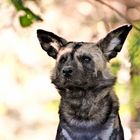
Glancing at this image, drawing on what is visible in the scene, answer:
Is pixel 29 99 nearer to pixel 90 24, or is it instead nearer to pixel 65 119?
pixel 90 24

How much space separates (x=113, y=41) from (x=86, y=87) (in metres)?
0.12

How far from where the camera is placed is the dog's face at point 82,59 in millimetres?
1479

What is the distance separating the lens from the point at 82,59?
1.49m

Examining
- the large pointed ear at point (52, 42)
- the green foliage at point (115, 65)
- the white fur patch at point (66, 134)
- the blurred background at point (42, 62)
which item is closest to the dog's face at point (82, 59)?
the large pointed ear at point (52, 42)

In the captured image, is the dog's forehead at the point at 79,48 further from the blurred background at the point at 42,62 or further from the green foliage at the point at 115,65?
the blurred background at the point at 42,62

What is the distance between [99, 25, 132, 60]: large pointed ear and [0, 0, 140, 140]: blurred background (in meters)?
0.35

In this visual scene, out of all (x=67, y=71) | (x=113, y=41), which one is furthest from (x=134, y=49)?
(x=67, y=71)

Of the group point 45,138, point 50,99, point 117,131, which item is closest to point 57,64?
point 117,131

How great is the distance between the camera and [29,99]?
7.05ft

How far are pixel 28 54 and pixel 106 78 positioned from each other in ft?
2.39

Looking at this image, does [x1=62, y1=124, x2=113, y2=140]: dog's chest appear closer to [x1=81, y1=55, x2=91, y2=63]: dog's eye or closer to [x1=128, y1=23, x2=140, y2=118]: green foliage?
[x1=81, y1=55, x2=91, y2=63]: dog's eye

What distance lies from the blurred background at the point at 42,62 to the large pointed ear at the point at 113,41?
0.35 m

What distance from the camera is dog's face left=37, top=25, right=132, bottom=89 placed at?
1479 millimetres

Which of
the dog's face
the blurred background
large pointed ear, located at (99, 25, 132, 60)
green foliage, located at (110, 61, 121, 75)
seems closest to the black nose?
the dog's face
